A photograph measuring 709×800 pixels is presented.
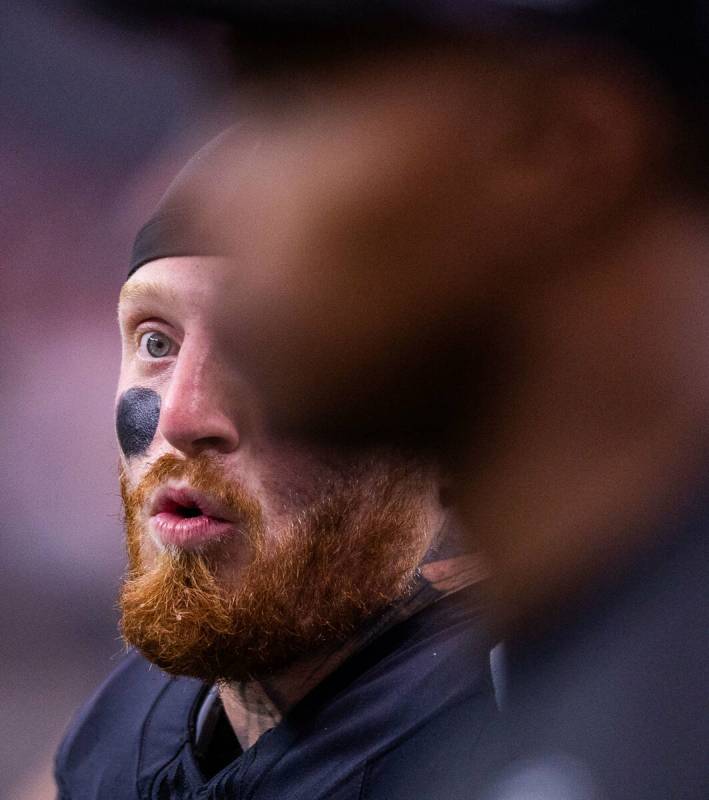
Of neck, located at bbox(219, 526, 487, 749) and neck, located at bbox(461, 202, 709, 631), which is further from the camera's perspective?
neck, located at bbox(219, 526, 487, 749)

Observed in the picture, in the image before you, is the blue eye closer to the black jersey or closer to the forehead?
the forehead

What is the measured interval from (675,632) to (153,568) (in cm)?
37

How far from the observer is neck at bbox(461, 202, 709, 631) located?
576mm

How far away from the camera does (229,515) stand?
0.67 m

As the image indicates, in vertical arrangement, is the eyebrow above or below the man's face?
above

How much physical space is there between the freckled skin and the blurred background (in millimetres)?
114

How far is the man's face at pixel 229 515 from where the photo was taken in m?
0.66

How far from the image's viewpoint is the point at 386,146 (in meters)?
0.58

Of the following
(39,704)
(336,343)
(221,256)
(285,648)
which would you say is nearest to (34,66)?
(221,256)

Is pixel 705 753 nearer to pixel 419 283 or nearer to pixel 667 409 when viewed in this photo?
pixel 667 409

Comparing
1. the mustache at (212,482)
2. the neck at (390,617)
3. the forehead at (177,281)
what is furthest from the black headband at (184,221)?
the neck at (390,617)

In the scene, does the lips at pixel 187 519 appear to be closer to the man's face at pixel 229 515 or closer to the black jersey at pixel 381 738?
the man's face at pixel 229 515

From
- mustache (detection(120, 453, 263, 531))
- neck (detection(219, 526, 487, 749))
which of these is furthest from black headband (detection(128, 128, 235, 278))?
neck (detection(219, 526, 487, 749))

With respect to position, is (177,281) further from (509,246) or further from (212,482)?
(509,246)
